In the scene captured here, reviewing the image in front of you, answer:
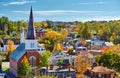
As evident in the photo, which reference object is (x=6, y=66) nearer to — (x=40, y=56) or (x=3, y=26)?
(x=40, y=56)

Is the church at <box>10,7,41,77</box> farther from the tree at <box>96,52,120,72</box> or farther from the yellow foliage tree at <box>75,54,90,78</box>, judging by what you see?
the tree at <box>96,52,120,72</box>

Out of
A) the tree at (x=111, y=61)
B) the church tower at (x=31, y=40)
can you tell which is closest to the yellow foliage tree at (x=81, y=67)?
the tree at (x=111, y=61)

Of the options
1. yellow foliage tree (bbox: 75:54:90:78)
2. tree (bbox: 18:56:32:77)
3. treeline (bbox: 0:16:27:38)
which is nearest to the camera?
tree (bbox: 18:56:32:77)

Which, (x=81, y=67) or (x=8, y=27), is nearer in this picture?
(x=81, y=67)

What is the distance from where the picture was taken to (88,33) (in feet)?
270

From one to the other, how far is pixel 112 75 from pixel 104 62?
129 inches

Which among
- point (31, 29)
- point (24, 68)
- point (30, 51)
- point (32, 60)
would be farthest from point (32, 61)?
point (31, 29)

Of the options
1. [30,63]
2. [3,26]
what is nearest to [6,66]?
[30,63]

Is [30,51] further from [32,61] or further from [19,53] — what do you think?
[19,53]

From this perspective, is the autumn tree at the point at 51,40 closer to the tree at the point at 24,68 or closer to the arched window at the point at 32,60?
the arched window at the point at 32,60

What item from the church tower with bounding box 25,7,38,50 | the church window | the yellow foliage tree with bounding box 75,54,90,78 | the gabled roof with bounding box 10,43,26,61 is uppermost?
the church tower with bounding box 25,7,38,50

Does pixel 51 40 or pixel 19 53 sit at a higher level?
pixel 19 53

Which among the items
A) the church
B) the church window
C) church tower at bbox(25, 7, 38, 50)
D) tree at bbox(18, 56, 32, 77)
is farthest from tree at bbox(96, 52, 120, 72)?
tree at bbox(18, 56, 32, 77)

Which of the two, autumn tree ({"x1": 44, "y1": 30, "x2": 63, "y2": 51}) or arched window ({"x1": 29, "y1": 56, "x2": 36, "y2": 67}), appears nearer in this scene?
arched window ({"x1": 29, "y1": 56, "x2": 36, "y2": 67})
